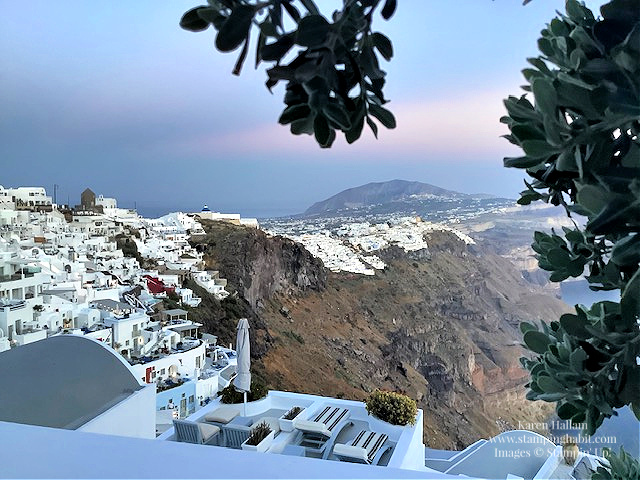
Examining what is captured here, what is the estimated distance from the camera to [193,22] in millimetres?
368

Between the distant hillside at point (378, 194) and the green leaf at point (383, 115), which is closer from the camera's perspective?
the green leaf at point (383, 115)

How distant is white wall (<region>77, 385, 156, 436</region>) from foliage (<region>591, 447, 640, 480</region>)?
2.15 metres

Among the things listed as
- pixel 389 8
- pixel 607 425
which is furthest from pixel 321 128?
pixel 607 425

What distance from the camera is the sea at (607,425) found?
52 centimetres

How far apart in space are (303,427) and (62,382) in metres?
2.10

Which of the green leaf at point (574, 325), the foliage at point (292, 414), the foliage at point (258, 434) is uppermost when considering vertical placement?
the green leaf at point (574, 325)

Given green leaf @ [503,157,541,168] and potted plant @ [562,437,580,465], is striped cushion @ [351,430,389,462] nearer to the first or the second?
potted plant @ [562,437,580,465]

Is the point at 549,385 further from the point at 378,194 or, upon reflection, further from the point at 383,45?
the point at 378,194

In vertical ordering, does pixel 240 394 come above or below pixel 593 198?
below

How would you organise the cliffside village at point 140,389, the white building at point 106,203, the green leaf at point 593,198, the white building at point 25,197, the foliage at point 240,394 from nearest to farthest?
the green leaf at point 593,198 < the cliffside village at point 140,389 < the foliage at point 240,394 < the white building at point 25,197 < the white building at point 106,203

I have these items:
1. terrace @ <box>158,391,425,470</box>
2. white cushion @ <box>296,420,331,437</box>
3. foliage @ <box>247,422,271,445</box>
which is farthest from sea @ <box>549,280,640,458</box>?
foliage @ <box>247,422,271,445</box>

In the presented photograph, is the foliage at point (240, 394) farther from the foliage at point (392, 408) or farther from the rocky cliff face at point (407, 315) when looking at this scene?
the rocky cliff face at point (407, 315)

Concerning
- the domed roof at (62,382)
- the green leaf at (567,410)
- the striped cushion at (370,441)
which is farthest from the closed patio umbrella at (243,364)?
the green leaf at (567,410)

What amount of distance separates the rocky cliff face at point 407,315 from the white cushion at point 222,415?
9.57 m
